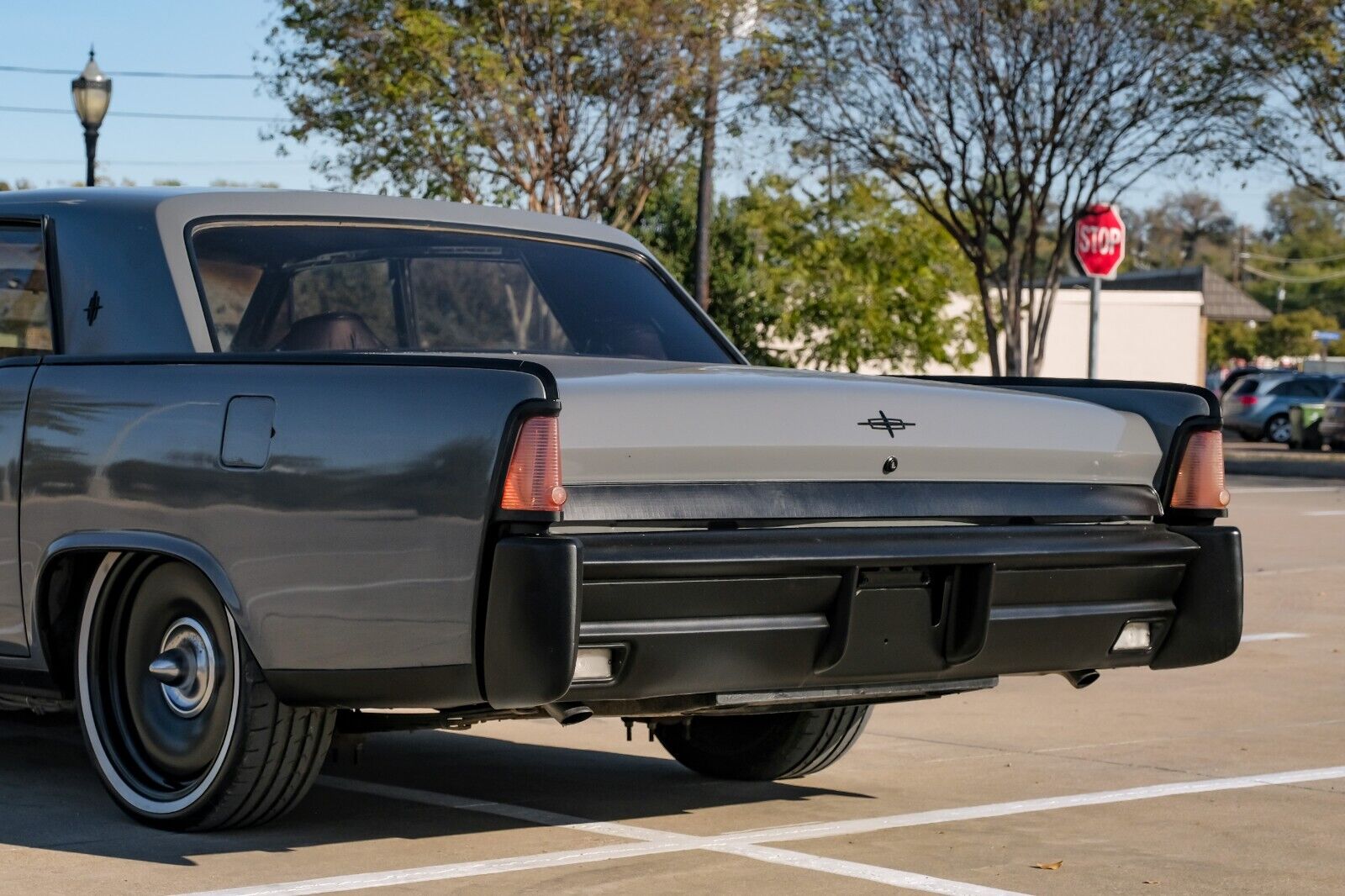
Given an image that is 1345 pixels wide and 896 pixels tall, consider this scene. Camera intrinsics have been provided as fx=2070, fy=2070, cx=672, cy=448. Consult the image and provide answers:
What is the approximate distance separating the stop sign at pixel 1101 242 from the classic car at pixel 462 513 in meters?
16.3

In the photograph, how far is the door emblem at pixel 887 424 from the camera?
488cm

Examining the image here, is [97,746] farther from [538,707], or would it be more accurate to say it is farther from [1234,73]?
[1234,73]

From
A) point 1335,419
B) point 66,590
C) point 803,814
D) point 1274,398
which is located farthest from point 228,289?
point 1274,398

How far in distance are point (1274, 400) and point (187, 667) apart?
41.6 m

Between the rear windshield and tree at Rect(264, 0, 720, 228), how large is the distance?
756 inches

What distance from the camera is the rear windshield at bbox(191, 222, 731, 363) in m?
5.62

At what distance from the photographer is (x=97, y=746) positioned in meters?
5.42

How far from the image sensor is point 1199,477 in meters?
5.45

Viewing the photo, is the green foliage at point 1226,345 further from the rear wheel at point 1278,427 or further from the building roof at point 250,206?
the building roof at point 250,206

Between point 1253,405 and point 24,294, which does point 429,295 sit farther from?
point 1253,405

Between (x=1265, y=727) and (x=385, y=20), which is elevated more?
(x=385, y=20)

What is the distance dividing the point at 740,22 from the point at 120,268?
2254 centimetres

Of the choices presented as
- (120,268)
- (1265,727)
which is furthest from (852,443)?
(1265,727)

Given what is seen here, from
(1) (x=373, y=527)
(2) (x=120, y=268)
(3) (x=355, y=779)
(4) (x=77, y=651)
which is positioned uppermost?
(2) (x=120, y=268)
